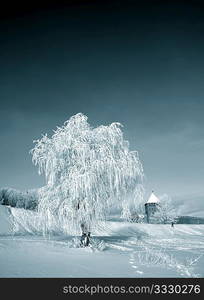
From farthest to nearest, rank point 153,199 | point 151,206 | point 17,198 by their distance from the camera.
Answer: point 153,199 → point 151,206 → point 17,198

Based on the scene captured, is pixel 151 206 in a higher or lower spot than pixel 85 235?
higher

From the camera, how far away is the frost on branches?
16.4m

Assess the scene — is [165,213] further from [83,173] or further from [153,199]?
[83,173]

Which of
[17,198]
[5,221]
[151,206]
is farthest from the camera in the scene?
[151,206]

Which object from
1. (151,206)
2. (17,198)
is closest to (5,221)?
(17,198)

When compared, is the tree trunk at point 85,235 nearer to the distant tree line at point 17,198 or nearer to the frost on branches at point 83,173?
the frost on branches at point 83,173

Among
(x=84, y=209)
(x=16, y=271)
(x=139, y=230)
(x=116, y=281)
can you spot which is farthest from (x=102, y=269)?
(x=139, y=230)

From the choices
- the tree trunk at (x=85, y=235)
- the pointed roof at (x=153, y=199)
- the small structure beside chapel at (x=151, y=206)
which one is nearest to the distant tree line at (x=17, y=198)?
the tree trunk at (x=85, y=235)

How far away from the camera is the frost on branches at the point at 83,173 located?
16375 millimetres

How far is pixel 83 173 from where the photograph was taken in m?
16.7

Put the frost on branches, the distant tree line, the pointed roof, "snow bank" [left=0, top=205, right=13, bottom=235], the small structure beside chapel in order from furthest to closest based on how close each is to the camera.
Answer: the pointed roof → the small structure beside chapel → the distant tree line → "snow bank" [left=0, top=205, right=13, bottom=235] → the frost on branches

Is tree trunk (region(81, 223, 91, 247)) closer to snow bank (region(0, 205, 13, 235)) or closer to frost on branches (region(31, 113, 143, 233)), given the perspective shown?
frost on branches (region(31, 113, 143, 233))

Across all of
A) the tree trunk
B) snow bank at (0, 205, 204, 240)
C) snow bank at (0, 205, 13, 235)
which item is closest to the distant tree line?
snow bank at (0, 205, 204, 240)

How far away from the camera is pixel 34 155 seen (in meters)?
17.4
